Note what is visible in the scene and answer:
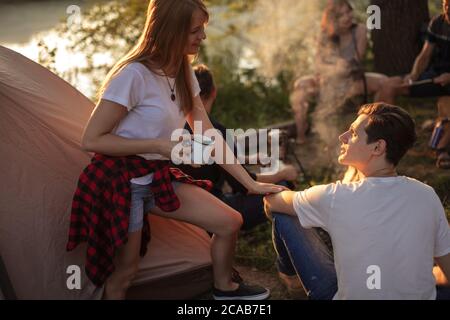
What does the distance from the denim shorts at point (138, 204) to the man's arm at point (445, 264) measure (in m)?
1.24

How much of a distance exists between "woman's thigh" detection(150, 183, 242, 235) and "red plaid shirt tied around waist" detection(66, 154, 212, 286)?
6cm

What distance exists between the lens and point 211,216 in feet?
10.2

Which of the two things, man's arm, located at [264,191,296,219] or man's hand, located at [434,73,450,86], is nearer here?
man's arm, located at [264,191,296,219]

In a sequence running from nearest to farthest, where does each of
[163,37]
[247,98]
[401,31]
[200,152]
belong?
[200,152] → [163,37] → [401,31] → [247,98]

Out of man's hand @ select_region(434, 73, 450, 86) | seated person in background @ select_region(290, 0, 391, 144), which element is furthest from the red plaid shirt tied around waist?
seated person in background @ select_region(290, 0, 391, 144)

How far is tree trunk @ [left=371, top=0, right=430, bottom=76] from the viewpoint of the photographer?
229 inches

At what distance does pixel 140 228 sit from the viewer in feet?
10.1

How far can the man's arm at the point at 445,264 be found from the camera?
8.97 feet

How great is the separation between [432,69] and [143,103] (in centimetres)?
308

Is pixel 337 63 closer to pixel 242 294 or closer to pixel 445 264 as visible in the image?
pixel 242 294

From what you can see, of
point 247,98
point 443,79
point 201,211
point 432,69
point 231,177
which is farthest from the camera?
point 247,98

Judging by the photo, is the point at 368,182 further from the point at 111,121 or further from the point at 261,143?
the point at 261,143

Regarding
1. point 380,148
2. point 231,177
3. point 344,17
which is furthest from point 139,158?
point 344,17

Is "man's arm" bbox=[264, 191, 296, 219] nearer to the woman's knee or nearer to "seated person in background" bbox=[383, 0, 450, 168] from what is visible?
the woman's knee
